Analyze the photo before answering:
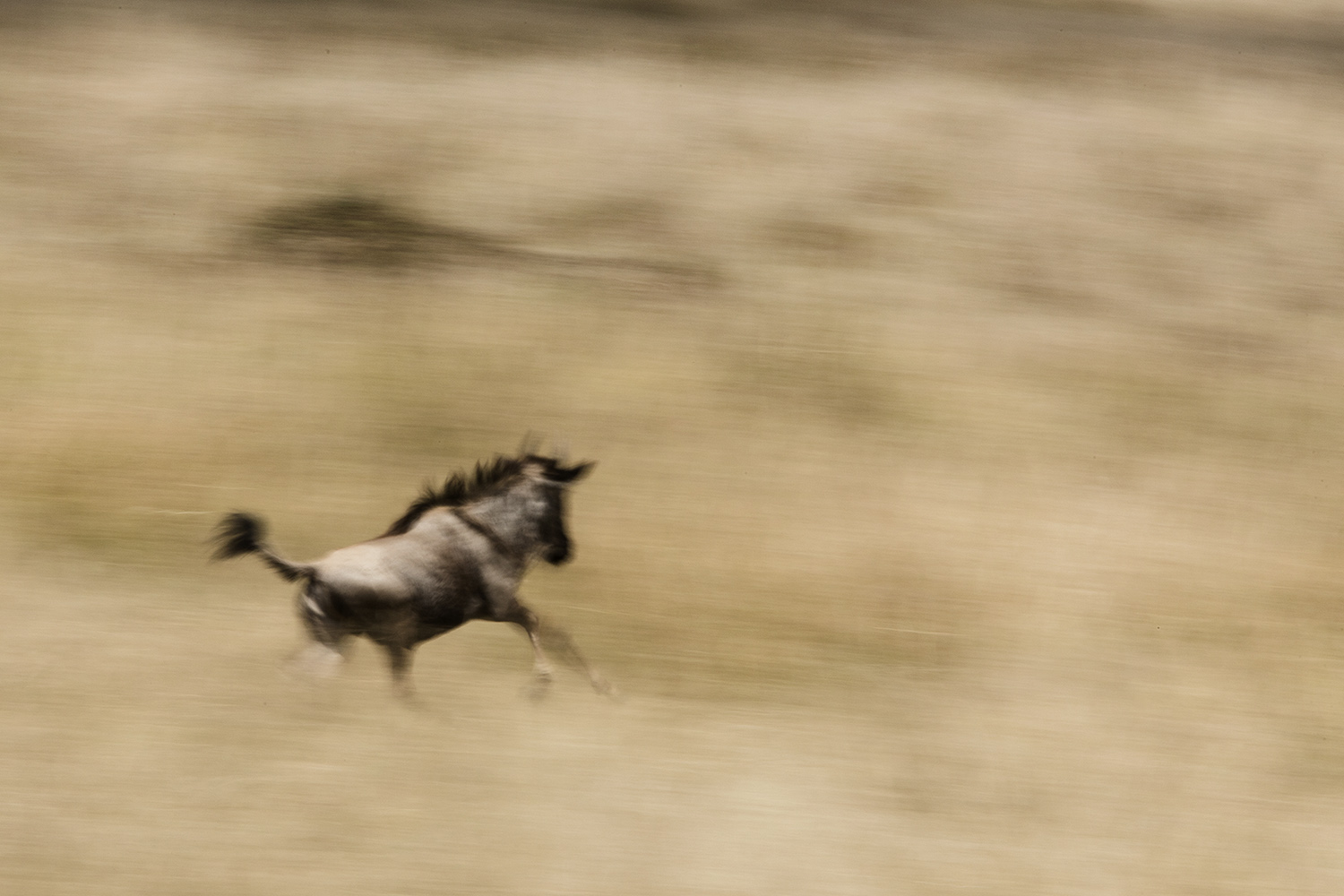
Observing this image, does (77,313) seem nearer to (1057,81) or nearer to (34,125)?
(34,125)

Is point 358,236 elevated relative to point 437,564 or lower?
elevated

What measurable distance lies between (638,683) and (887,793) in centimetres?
120

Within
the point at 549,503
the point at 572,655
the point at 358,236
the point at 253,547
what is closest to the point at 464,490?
the point at 549,503

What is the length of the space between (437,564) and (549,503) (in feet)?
1.82

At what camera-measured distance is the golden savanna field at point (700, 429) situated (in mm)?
5469

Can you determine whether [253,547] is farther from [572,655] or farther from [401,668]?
[572,655]

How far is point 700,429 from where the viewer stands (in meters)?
7.00

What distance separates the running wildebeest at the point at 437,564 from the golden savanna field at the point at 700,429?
0.46 m

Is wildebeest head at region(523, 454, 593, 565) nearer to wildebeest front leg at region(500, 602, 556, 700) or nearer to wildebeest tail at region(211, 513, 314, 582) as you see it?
wildebeest front leg at region(500, 602, 556, 700)

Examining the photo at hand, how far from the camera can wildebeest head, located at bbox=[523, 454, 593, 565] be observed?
5348 mm

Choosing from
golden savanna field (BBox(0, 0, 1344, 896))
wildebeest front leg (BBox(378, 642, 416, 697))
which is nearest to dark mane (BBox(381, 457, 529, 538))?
wildebeest front leg (BBox(378, 642, 416, 697))

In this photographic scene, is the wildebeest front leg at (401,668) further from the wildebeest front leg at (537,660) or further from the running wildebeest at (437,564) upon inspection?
the wildebeest front leg at (537,660)

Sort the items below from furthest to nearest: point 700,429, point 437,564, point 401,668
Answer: point 700,429 → point 401,668 → point 437,564

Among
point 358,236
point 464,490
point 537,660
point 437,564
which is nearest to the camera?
point 437,564
